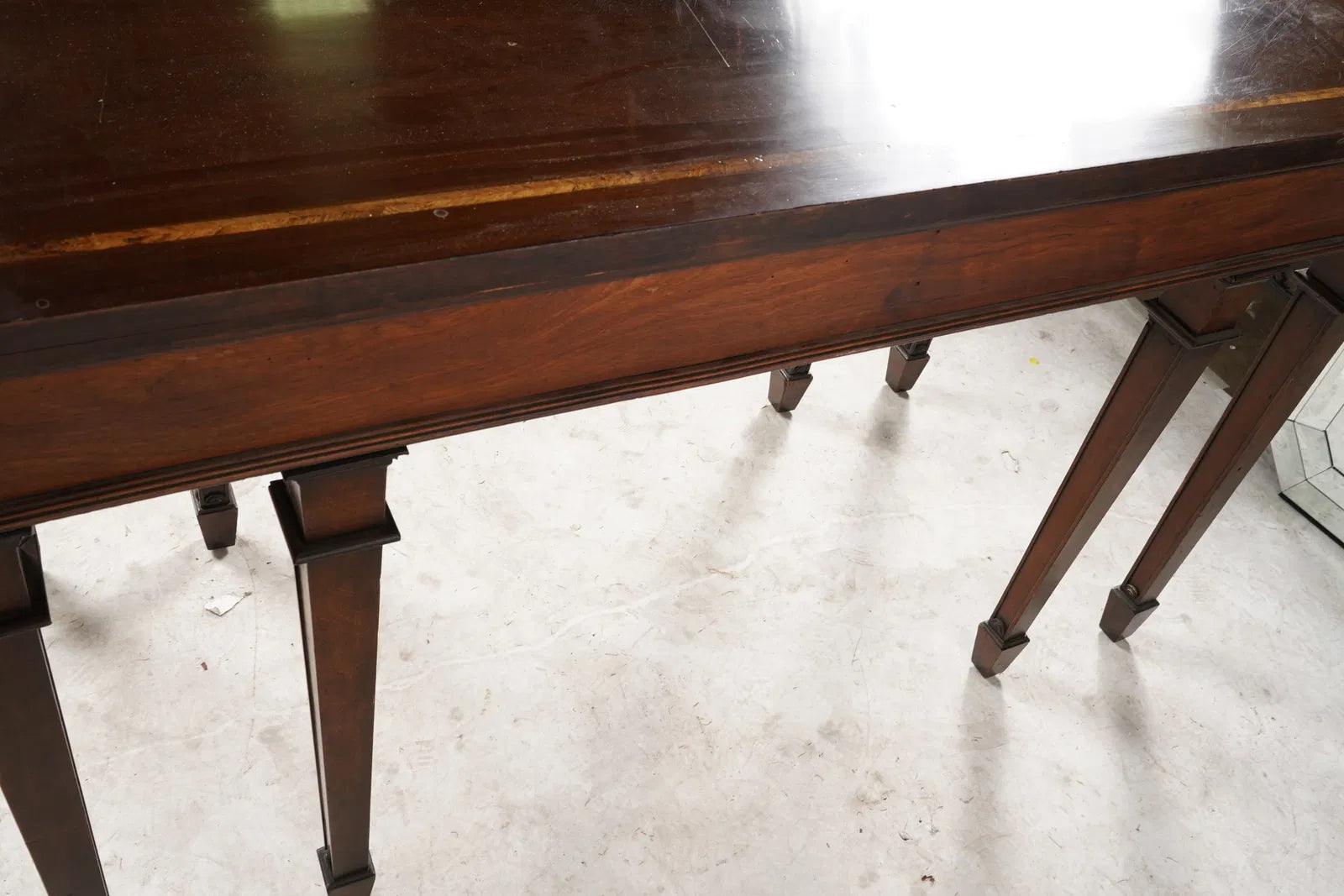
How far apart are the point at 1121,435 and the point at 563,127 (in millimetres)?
854

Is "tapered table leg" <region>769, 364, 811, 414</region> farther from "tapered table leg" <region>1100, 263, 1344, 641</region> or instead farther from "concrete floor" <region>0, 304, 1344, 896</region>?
"tapered table leg" <region>1100, 263, 1344, 641</region>

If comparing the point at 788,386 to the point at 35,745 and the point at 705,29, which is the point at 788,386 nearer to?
the point at 705,29

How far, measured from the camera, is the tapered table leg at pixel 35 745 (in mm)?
872

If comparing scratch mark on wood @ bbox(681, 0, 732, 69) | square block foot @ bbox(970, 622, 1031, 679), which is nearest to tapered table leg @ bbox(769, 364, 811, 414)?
square block foot @ bbox(970, 622, 1031, 679)

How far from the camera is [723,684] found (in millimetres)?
1712

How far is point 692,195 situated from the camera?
853mm

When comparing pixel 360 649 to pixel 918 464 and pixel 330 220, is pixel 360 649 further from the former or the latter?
pixel 918 464

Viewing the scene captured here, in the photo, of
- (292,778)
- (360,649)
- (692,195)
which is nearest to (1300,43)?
(692,195)

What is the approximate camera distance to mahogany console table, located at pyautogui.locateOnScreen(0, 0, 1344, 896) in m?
0.75

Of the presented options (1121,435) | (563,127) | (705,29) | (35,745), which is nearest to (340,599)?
(35,745)

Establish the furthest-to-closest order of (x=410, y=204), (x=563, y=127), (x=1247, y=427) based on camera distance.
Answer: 1. (x=1247, y=427)
2. (x=563, y=127)
3. (x=410, y=204)

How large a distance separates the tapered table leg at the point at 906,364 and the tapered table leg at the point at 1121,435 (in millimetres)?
583

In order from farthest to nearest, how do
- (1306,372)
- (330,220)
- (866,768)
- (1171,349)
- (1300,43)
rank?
1. (866,768)
2. (1306,372)
3. (1171,349)
4. (1300,43)
5. (330,220)

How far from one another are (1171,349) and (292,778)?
123 centimetres
